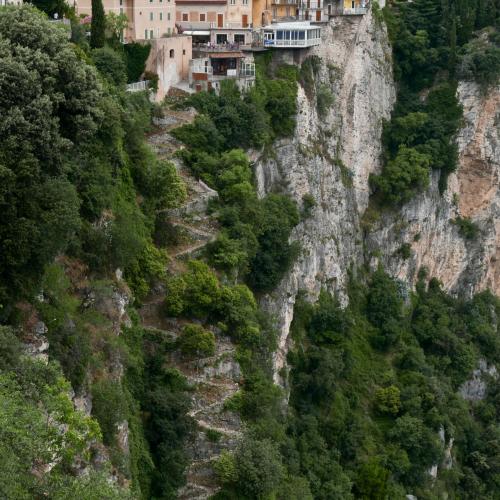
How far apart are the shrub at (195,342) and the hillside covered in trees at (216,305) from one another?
3.8 inches

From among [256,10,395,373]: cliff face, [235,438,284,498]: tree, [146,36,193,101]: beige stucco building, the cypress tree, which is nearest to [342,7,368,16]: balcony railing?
[256,10,395,373]: cliff face

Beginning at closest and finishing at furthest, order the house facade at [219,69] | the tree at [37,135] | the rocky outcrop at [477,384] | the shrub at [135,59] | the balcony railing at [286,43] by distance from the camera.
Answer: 1. the tree at [37,135]
2. the shrub at [135,59]
3. the house facade at [219,69]
4. the balcony railing at [286,43]
5. the rocky outcrop at [477,384]

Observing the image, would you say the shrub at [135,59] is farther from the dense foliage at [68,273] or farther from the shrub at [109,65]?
the dense foliage at [68,273]

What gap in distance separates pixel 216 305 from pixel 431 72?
37.4 meters

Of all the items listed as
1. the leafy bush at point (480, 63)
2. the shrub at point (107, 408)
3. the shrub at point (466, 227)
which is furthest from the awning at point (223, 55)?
the shrub at point (107, 408)

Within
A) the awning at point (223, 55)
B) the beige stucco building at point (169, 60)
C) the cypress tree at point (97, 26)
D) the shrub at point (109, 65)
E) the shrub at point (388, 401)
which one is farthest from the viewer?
the awning at point (223, 55)

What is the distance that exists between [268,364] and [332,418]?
973cm

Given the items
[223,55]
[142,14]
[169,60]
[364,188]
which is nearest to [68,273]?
[169,60]

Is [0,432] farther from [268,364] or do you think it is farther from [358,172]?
[358,172]

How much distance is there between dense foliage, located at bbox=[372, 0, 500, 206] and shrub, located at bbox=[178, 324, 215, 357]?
97.8 ft

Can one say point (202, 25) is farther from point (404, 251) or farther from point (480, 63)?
point (480, 63)

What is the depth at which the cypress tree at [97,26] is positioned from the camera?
45.6m

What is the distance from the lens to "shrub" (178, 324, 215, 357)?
1542 inches

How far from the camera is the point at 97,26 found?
1815 inches
